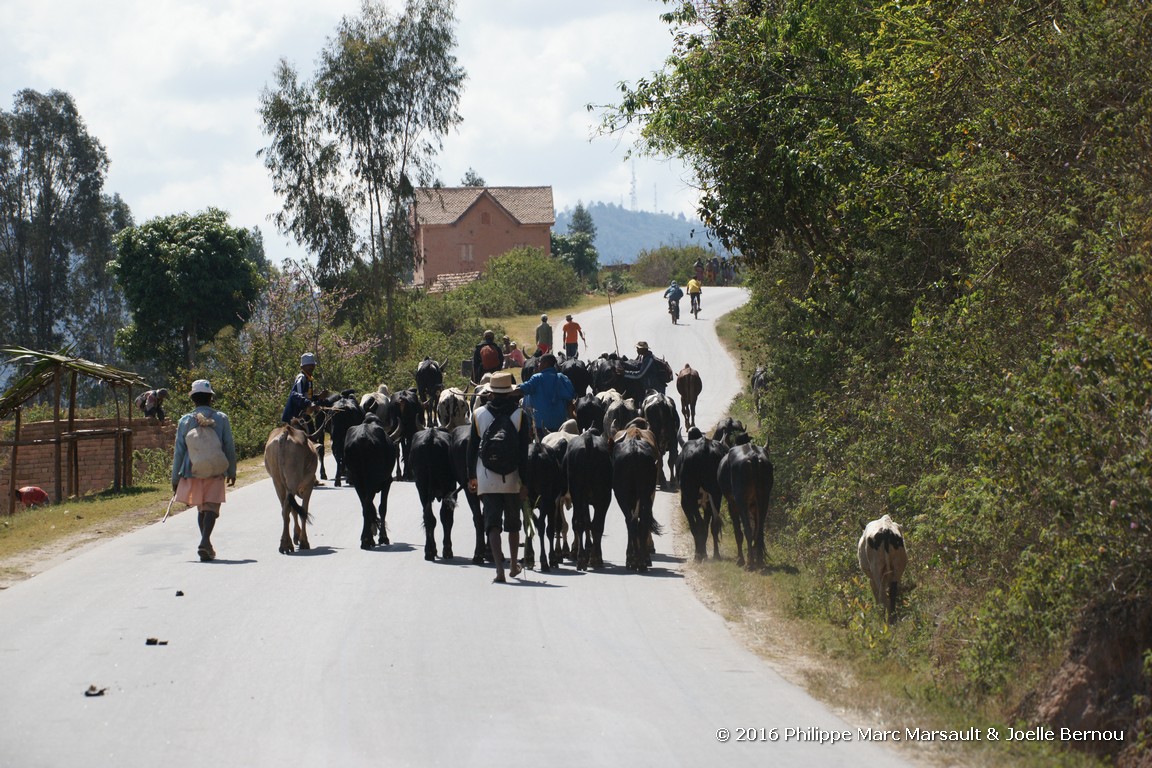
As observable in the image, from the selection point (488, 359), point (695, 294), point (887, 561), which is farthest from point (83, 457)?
point (695, 294)

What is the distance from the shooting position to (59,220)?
200 ft

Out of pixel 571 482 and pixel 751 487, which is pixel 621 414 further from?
pixel 751 487

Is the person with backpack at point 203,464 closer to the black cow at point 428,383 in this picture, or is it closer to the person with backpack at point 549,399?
the person with backpack at point 549,399

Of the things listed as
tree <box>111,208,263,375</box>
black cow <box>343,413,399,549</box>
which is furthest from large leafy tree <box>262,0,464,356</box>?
black cow <box>343,413,399,549</box>

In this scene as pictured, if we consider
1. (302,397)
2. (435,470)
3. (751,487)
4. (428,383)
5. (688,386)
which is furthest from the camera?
(688,386)

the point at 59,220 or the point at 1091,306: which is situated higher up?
the point at 59,220

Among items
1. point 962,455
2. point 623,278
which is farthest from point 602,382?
point 623,278

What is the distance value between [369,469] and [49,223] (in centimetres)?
5194

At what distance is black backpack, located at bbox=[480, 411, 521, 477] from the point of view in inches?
489

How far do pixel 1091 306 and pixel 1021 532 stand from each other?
192 centimetres

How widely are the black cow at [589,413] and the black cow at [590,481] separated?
5.53 m

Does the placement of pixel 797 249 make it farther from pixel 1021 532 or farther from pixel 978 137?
pixel 1021 532

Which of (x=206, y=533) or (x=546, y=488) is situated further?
(x=206, y=533)

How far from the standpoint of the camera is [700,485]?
14539mm
